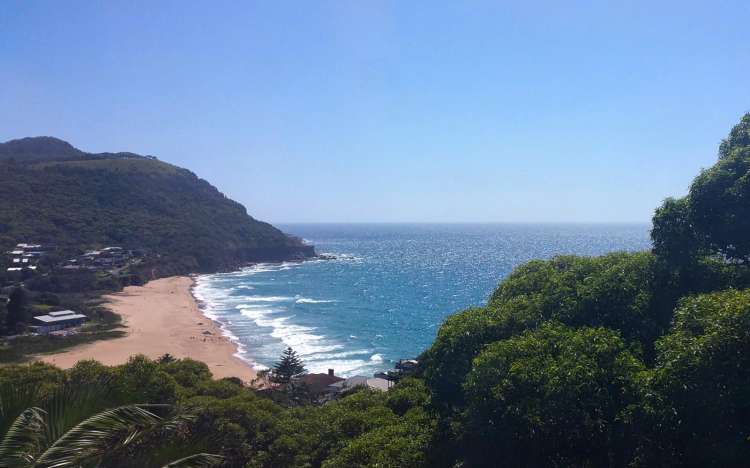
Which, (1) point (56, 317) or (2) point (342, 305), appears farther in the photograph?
(2) point (342, 305)

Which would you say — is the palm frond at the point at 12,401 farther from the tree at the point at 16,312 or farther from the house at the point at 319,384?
the tree at the point at 16,312

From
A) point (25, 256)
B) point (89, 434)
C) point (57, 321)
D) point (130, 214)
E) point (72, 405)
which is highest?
point (130, 214)

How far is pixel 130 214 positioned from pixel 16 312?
58786 mm

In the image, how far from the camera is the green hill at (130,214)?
83.2 metres

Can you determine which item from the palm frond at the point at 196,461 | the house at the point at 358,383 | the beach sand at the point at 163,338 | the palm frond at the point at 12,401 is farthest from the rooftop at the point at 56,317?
the palm frond at the point at 196,461

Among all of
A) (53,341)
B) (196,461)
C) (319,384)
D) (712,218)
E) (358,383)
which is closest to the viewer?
(196,461)

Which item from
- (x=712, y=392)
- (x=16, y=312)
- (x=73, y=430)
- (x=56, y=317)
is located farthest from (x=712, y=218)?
(x=56, y=317)

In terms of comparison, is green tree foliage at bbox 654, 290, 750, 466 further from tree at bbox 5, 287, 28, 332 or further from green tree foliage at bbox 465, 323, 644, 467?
tree at bbox 5, 287, 28, 332

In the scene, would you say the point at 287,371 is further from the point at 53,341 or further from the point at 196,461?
the point at 196,461

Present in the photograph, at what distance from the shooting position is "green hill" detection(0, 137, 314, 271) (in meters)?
83.2

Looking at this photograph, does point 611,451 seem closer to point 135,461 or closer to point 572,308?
point 572,308

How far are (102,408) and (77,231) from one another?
92.0 metres

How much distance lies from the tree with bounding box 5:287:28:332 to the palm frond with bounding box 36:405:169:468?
47804mm

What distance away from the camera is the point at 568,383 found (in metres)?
8.95
